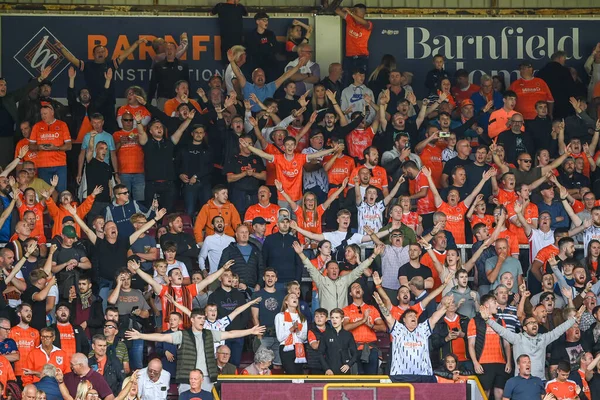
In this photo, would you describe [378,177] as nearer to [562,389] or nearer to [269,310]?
[269,310]

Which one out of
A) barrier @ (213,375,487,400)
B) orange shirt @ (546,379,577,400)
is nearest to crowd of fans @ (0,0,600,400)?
orange shirt @ (546,379,577,400)

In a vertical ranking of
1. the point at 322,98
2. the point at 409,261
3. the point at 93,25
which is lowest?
the point at 409,261

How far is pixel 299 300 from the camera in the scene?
2006 cm

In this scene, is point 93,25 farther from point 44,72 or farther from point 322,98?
point 322,98

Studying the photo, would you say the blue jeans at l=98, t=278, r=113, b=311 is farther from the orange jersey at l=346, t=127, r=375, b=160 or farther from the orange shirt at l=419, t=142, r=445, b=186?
the orange shirt at l=419, t=142, r=445, b=186

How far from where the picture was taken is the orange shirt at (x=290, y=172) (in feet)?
72.5

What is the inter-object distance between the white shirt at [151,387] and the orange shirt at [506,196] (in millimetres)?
6860

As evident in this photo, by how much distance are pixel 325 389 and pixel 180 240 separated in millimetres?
3821

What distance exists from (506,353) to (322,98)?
6.46 meters

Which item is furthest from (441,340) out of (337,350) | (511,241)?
(511,241)

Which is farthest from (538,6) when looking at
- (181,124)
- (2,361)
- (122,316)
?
(2,361)

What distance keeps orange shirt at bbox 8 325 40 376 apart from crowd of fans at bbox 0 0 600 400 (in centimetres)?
3

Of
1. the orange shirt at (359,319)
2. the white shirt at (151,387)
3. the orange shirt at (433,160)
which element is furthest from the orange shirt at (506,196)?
the white shirt at (151,387)

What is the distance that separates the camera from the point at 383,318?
2011cm
